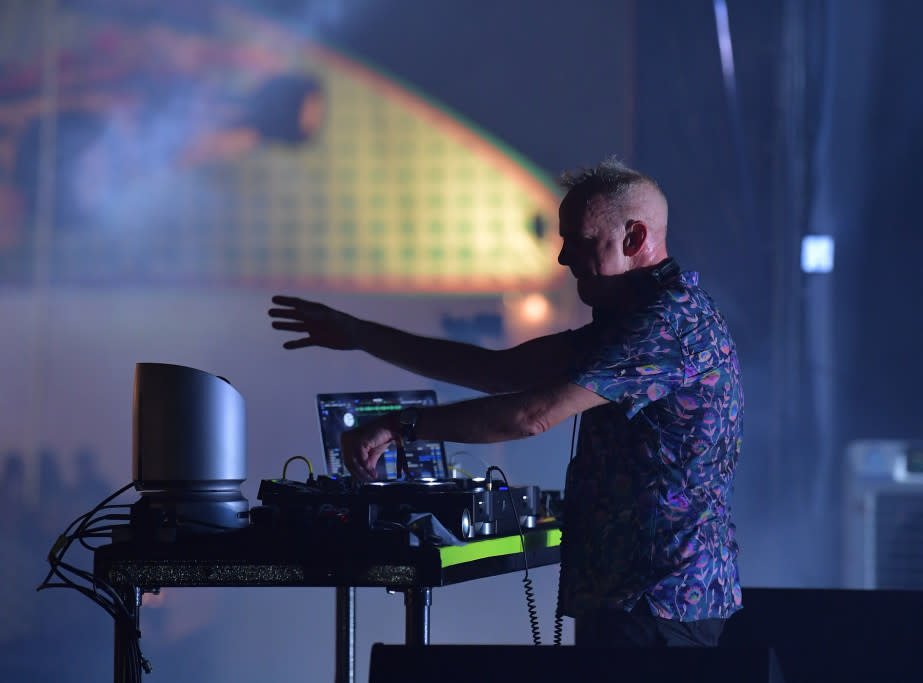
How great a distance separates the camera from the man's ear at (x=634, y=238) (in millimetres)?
1934

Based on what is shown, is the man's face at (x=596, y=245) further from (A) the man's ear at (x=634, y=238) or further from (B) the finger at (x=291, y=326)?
(B) the finger at (x=291, y=326)

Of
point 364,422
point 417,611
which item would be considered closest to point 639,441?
point 417,611

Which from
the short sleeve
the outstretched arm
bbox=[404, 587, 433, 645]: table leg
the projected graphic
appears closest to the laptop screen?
the outstretched arm

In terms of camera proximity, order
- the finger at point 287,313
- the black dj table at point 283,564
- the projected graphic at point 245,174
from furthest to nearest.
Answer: the projected graphic at point 245,174 < the finger at point 287,313 < the black dj table at point 283,564

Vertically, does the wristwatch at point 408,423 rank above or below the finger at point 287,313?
Answer: below

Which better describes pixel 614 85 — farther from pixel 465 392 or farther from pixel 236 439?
pixel 236 439

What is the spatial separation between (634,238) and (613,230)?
0.13 feet

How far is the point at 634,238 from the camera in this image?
6.35 feet

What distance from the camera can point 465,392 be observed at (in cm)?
384

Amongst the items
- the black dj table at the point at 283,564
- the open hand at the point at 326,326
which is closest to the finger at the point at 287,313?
the open hand at the point at 326,326

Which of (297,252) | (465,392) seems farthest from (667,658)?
(297,252)

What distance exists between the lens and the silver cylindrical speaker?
1978mm

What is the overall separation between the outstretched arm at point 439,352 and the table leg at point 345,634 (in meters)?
0.75

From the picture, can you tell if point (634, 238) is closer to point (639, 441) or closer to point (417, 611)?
point (639, 441)
